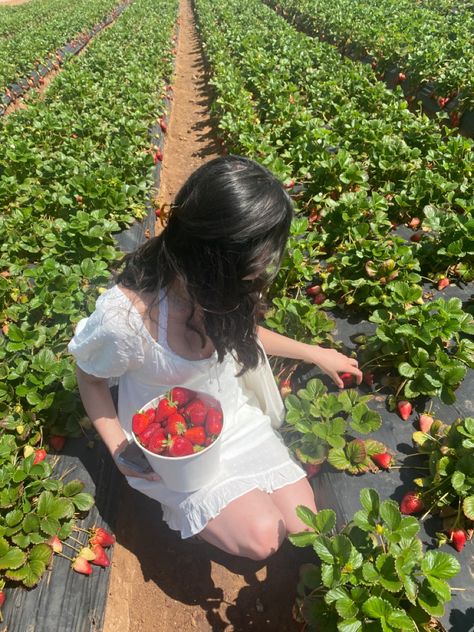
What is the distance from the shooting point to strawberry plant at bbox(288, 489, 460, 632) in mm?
1287

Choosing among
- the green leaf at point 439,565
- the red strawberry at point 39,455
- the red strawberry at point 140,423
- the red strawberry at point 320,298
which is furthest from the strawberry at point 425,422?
the red strawberry at point 39,455

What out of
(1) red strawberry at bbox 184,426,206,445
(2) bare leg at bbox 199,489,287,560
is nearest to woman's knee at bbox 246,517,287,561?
(2) bare leg at bbox 199,489,287,560

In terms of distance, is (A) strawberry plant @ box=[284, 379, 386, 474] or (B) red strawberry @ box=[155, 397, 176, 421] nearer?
(B) red strawberry @ box=[155, 397, 176, 421]

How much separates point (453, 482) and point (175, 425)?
104 cm

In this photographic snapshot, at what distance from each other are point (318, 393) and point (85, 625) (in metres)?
1.33

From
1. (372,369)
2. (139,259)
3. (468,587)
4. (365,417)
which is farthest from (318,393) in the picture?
(139,259)

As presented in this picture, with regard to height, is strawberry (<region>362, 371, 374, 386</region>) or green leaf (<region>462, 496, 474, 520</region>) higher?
green leaf (<region>462, 496, 474, 520</region>)

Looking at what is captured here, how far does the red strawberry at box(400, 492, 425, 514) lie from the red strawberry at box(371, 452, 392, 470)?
165mm

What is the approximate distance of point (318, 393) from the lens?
2.05 meters

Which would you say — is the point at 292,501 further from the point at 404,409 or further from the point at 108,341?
the point at 108,341

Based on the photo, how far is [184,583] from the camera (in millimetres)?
2088

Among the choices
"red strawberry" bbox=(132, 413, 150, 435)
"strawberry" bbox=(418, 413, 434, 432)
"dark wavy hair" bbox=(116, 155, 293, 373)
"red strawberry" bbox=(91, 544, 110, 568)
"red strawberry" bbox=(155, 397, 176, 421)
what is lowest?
"red strawberry" bbox=(91, 544, 110, 568)

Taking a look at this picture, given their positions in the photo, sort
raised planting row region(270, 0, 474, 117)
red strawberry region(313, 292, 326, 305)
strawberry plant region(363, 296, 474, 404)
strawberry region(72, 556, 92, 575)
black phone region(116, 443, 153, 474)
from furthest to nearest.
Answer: raised planting row region(270, 0, 474, 117) → red strawberry region(313, 292, 326, 305) → strawberry plant region(363, 296, 474, 404) → strawberry region(72, 556, 92, 575) → black phone region(116, 443, 153, 474)

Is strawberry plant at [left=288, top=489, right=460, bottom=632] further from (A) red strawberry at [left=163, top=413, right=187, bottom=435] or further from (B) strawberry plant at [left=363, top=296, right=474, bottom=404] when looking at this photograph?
(B) strawberry plant at [left=363, top=296, right=474, bottom=404]
